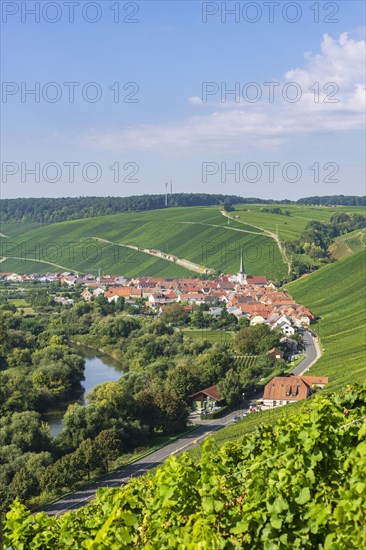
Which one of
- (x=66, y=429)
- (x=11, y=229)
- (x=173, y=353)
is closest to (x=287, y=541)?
(x=66, y=429)

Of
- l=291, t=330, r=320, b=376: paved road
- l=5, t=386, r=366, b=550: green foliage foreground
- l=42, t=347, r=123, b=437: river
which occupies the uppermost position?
l=5, t=386, r=366, b=550: green foliage foreground

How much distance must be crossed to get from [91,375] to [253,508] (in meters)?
38.3

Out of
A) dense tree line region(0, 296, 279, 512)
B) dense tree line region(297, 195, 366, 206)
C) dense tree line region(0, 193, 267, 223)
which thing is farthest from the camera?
dense tree line region(297, 195, 366, 206)

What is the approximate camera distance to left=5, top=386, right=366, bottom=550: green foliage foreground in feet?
14.3

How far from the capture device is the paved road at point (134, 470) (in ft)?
69.5

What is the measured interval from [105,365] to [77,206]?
11118cm

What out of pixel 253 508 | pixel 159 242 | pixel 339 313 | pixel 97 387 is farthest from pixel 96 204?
pixel 253 508

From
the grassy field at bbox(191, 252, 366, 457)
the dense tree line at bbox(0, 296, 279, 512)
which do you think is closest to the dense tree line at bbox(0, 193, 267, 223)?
the grassy field at bbox(191, 252, 366, 457)

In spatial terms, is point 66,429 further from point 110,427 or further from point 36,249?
point 36,249

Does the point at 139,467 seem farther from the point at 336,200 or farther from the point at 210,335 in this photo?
the point at 336,200

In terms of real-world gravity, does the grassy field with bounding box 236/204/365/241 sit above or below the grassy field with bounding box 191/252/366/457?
above

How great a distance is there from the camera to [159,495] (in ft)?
16.3

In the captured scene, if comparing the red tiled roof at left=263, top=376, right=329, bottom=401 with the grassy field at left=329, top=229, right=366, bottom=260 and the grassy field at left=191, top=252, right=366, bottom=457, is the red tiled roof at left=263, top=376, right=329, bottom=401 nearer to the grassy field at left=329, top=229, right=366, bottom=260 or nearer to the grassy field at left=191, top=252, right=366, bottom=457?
the grassy field at left=191, top=252, right=366, bottom=457

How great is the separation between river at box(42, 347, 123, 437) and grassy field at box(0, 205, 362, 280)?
37.3m
